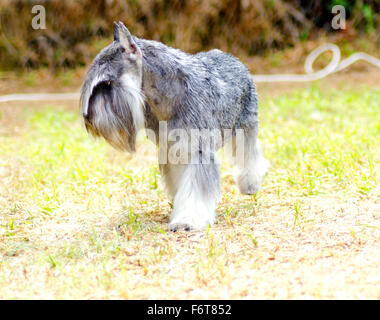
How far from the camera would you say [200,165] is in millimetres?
4480

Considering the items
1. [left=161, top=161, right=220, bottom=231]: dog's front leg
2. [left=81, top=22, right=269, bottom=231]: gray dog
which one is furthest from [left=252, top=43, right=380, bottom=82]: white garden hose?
[left=161, top=161, right=220, bottom=231]: dog's front leg

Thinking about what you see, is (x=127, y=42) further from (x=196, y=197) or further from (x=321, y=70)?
(x=321, y=70)

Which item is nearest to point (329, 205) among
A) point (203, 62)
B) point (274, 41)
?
point (203, 62)

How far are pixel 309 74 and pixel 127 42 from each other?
746 centimetres

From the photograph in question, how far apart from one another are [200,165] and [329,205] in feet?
3.69

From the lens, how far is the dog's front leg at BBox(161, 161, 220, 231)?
14.5 feet

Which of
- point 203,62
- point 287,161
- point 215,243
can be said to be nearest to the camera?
point 215,243

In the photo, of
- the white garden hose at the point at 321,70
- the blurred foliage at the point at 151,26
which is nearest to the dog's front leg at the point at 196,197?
the white garden hose at the point at 321,70

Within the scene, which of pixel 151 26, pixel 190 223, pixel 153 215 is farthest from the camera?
pixel 151 26

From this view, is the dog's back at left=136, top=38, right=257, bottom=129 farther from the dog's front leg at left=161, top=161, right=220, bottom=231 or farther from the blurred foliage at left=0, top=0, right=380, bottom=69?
the blurred foliage at left=0, top=0, right=380, bottom=69

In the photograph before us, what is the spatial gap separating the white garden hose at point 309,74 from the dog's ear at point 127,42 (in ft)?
21.4

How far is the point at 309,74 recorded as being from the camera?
36.7 feet

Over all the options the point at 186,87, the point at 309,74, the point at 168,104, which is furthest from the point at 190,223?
the point at 309,74

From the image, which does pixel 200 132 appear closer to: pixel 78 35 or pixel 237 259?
pixel 237 259
